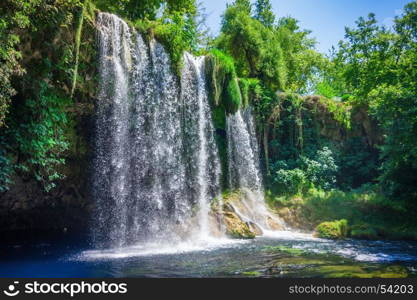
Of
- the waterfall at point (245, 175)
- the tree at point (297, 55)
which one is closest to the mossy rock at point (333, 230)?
the waterfall at point (245, 175)

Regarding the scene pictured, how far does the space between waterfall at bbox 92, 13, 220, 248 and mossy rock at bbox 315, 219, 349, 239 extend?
179 inches

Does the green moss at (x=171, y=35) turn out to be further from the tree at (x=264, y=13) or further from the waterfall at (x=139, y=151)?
the tree at (x=264, y=13)

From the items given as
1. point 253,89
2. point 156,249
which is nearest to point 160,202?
point 156,249

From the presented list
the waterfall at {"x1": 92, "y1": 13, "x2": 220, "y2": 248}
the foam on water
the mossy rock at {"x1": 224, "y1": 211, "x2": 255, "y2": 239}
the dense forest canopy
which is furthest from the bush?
the foam on water

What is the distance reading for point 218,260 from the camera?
7.86 metres

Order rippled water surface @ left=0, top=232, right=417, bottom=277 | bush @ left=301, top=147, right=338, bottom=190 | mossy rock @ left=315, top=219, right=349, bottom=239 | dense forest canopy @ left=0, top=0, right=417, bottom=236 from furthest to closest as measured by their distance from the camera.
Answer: bush @ left=301, top=147, right=338, bottom=190, mossy rock @ left=315, top=219, right=349, bottom=239, dense forest canopy @ left=0, top=0, right=417, bottom=236, rippled water surface @ left=0, top=232, right=417, bottom=277

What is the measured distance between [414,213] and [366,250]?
6396 millimetres

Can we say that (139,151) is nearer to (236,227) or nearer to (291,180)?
(236,227)

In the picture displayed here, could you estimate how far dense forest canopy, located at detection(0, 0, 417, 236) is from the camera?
8.61 m

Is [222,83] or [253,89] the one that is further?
[253,89]

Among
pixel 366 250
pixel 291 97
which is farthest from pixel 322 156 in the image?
pixel 366 250

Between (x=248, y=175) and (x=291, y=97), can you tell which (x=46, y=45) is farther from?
(x=291, y=97)

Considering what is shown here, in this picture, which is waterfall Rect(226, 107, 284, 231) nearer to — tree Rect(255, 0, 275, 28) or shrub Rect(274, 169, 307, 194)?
shrub Rect(274, 169, 307, 194)

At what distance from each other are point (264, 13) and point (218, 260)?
2228 centimetres
